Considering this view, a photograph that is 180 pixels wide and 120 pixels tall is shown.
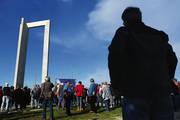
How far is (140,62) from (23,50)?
37.2 meters

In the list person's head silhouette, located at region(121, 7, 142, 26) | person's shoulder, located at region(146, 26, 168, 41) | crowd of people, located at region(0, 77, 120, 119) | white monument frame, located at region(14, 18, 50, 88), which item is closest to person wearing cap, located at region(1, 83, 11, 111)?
crowd of people, located at region(0, 77, 120, 119)

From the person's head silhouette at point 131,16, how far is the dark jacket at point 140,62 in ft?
0.18

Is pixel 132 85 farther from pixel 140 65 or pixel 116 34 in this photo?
pixel 116 34

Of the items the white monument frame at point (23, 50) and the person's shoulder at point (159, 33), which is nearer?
the person's shoulder at point (159, 33)

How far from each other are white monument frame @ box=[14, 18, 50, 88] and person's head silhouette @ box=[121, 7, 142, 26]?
32.9m

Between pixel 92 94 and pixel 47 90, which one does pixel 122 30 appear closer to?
pixel 47 90

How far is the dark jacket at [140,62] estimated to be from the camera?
12.0ft

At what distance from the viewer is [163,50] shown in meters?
3.83

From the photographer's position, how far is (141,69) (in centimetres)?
368

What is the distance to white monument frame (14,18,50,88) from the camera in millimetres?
37353

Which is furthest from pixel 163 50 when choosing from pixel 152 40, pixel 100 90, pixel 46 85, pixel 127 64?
pixel 100 90

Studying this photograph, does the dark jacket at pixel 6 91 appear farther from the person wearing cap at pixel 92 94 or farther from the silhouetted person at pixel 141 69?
the silhouetted person at pixel 141 69

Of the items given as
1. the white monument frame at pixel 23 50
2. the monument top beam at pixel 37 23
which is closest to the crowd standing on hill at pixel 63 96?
the white monument frame at pixel 23 50

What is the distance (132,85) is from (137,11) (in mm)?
812
